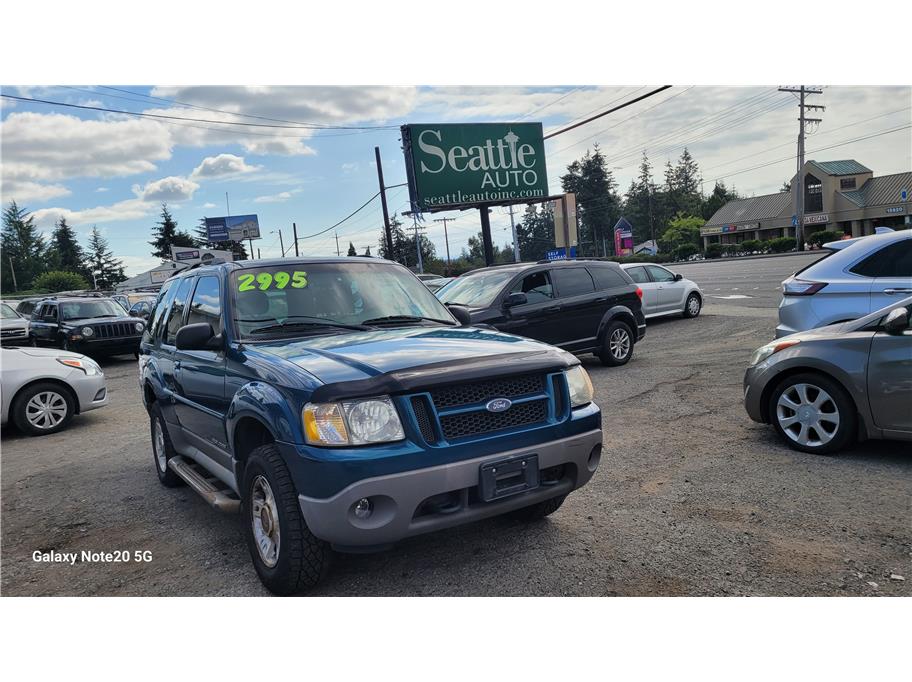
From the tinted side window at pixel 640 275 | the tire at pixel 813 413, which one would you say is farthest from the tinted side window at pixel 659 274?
the tire at pixel 813 413

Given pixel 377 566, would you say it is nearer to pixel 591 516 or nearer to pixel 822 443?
pixel 591 516

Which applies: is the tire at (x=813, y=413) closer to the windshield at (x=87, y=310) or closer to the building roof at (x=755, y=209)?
the windshield at (x=87, y=310)

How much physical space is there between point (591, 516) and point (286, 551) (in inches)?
81.2

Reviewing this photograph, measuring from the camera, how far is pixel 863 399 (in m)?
4.94

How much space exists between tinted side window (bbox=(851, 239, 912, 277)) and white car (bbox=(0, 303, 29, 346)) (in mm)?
20216

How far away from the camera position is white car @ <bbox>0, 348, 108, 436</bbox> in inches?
324

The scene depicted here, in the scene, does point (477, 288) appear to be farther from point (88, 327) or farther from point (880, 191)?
point (880, 191)

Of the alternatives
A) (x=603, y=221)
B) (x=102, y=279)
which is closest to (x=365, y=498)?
(x=102, y=279)

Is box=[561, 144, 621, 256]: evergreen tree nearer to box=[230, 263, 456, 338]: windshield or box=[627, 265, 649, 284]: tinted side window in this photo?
box=[627, 265, 649, 284]: tinted side window

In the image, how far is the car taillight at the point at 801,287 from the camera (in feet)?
24.0

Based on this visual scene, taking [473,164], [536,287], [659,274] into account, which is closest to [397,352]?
[536,287]

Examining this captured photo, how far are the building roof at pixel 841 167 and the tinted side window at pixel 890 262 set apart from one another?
Answer: 4120 cm

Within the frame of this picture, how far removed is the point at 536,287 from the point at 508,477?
7.11 metres

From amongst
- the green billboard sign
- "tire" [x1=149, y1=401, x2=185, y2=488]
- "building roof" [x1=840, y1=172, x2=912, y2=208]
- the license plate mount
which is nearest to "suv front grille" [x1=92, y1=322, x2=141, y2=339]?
the green billboard sign
